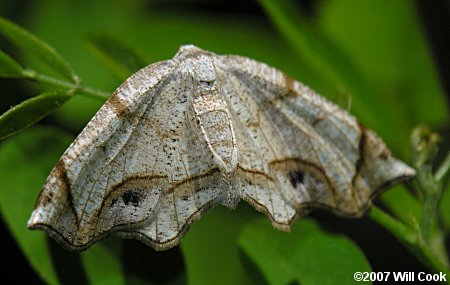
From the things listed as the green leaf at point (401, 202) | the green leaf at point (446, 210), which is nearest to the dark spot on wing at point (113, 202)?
the green leaf at point (401, 202)

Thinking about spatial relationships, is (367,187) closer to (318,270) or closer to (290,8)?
(318,270)

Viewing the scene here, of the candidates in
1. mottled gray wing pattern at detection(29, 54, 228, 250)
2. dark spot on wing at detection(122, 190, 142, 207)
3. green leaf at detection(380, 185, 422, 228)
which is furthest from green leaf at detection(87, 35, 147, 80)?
green leaf at detection(380, 185, 422, 228)

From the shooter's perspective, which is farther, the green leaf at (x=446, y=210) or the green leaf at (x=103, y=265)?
the green leaf at (x=446, y=210)

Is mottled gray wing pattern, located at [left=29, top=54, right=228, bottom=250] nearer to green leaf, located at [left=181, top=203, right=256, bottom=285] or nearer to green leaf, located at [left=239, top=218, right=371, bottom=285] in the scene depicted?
green leaf, located at [left=239, top=218, right=371, bottom=285]

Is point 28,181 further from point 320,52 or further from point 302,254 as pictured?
point 320,52

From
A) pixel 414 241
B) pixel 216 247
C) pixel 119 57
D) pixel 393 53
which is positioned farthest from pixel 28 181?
pixel 393 53

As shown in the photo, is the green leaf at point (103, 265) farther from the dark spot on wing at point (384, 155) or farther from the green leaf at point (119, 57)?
the dark spot on wing at point (384, 155)
